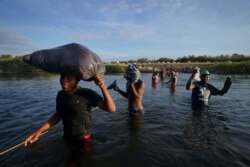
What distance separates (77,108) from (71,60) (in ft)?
2.82

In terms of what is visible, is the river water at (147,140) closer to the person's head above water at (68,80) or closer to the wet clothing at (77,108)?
the wet clothing at (77,108)

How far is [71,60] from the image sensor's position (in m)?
3.77

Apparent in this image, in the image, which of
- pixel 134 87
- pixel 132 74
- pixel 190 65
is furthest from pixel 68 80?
pixel 190 65

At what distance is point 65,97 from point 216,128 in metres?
5.07

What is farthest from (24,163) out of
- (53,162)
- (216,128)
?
(216,128)

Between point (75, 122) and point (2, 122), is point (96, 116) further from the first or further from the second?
point (75, 122)

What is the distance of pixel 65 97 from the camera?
13.7ft

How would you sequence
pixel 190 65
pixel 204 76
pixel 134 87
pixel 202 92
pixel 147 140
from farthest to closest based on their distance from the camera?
pixel 190 65, pixel 202 92, pixel 204 76, pixel 134 87, pixel 147 140

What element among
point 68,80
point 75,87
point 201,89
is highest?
point 68,80

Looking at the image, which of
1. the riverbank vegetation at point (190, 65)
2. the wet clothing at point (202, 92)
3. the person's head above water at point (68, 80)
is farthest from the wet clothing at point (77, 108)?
the riverbank vegetation at point (190, 65)

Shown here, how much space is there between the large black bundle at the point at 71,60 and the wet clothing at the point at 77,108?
16.4 inches

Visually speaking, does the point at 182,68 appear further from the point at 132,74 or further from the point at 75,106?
the point at 75,106

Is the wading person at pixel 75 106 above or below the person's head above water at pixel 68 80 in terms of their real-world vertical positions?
below

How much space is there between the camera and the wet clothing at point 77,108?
13.6ft
